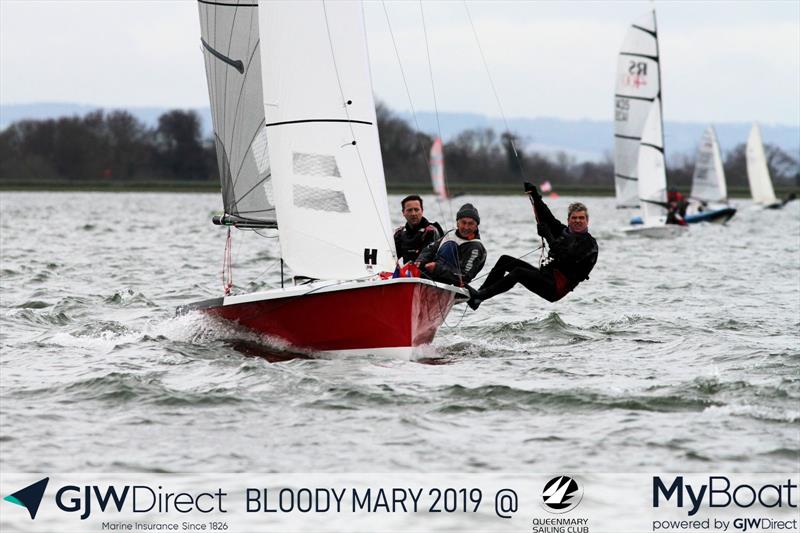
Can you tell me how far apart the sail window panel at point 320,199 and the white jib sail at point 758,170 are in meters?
49.3

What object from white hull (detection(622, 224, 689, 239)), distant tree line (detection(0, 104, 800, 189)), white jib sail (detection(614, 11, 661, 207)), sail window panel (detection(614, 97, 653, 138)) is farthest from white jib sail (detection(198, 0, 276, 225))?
distant tree line (detection(0, 104, 800, 189))

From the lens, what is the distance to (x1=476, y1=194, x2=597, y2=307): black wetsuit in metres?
10.6

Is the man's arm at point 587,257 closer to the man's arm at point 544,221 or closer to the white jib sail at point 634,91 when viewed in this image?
the man's arm at point 544,221

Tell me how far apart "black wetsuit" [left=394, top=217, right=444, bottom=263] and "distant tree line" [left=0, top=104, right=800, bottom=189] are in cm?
8228

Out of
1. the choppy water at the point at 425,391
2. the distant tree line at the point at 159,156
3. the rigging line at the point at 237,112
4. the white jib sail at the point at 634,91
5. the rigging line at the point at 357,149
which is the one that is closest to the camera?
the choppy water at the point at 425,391

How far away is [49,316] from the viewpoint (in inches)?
496

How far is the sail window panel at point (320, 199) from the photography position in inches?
380

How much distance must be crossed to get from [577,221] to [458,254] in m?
1.13

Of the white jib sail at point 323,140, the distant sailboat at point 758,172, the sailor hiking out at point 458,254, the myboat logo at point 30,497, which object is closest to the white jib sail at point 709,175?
the distant sailboat at point 758,172

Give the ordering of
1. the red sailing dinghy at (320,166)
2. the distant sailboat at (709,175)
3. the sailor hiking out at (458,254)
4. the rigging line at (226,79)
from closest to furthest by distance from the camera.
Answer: the red sailing dinghy at (320,166)
the sailor hiking out at (458,254)
the rigging line at (226,79)
the distant sailboat at (709,175)

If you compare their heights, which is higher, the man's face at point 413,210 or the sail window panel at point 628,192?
the man's face at point 413,210

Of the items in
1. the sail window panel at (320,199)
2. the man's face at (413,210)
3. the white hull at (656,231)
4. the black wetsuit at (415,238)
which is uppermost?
the sail window panel at (320,199)

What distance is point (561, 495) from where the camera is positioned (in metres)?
6.04

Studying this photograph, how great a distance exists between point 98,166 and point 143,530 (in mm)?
98234
